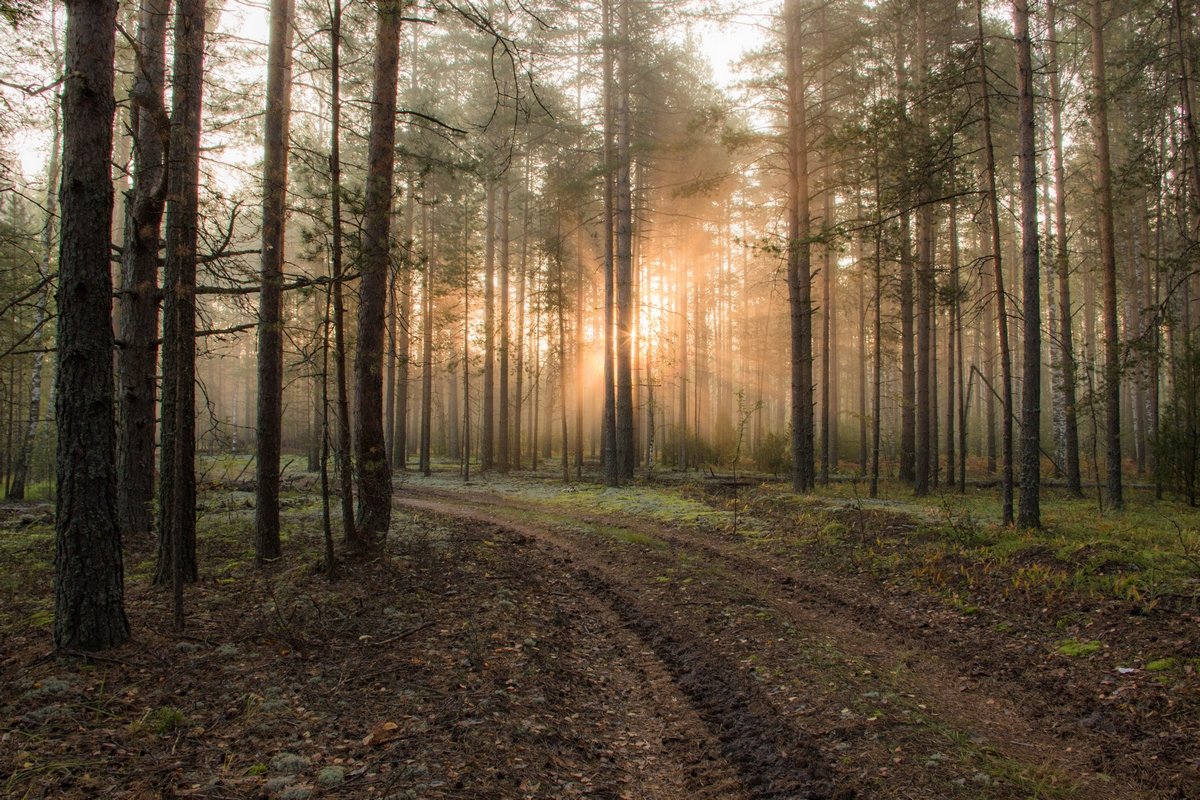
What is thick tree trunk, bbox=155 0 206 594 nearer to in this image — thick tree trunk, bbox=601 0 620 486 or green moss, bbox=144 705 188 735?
green moss, bbox=144 705 188 735

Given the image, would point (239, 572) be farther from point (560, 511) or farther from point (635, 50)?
point (635, 50)

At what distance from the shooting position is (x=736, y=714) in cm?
452

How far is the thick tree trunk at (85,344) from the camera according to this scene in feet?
14.6

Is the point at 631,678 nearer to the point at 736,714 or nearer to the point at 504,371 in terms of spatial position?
the point at 736,714

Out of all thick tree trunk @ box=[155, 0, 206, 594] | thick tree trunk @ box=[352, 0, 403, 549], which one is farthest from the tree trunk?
thick tree trunk @ box=[155, 0, 206, 594]

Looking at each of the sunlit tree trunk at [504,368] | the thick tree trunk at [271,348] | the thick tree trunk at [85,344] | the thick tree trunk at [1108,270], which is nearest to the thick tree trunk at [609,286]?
the sunlit tree trunk at [504,368]

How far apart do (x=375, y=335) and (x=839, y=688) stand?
6.83m

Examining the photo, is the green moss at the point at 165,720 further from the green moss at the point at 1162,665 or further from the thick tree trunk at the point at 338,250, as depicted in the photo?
the green moss at the point at 1162,665

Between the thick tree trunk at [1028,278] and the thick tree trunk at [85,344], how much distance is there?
11.8 metres

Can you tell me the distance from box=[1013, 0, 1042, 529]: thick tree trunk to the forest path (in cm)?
413

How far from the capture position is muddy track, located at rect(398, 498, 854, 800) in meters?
3.67

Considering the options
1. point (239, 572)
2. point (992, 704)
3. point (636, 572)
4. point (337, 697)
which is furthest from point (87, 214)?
point (992, 704)

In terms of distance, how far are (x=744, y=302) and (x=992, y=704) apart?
1563 inches

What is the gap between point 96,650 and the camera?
462 centimetres
